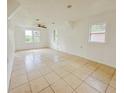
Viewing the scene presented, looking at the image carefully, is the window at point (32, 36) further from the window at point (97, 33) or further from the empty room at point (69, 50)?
the window at point (97, 33)

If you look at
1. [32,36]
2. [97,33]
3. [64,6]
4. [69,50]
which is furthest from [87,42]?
[32,36]

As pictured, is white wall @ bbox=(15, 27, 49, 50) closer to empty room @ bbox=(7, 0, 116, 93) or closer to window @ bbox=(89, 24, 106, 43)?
empty room @ bbox=(7, 0, 116, 93)

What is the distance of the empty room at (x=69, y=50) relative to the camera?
2.18 m

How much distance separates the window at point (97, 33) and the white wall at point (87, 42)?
0.64 ft

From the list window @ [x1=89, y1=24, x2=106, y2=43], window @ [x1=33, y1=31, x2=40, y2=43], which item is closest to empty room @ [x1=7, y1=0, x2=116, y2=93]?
window @ [x1=89, y1=24, x2=106, y2=43]

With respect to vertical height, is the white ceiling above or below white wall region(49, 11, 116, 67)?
above

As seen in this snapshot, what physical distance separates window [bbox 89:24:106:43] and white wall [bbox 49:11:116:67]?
0.64 feet

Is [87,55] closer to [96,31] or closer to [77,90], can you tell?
[96,31]

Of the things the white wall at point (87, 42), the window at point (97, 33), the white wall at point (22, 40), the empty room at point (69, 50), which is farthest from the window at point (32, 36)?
the window at point (97, 33)

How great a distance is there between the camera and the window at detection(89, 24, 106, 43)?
391 cm

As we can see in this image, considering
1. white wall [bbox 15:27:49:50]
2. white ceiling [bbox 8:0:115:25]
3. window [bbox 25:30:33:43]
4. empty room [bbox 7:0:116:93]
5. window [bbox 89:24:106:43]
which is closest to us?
empty room [bbox 7:0:116:93]

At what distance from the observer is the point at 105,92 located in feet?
6.13

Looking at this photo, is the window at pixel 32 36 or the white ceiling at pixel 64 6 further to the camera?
the window at pixel 32 36
